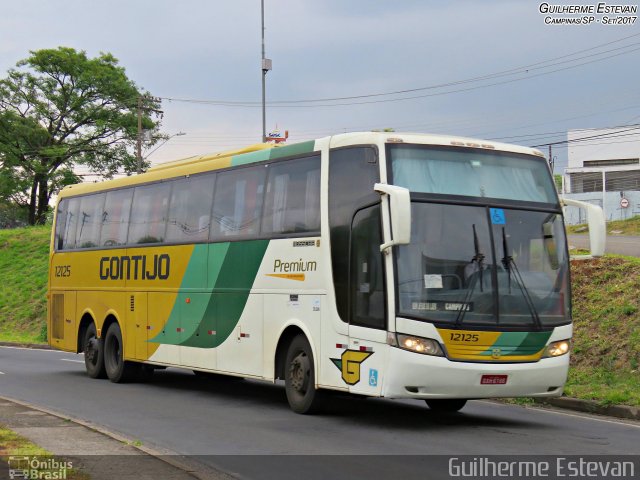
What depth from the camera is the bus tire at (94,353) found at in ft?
64.5

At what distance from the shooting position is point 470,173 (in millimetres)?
12367

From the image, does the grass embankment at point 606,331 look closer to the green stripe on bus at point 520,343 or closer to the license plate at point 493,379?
the green stripe on bus at point 520,343

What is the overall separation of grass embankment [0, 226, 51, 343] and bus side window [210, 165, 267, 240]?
21.4m

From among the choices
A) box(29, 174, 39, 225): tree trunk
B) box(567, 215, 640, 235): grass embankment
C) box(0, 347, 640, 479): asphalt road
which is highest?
box(29, 174, 39, 225): tree trunk

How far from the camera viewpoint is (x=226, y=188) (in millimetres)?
15766

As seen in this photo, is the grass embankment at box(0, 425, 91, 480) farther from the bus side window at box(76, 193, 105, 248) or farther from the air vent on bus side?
the air vent on bus side

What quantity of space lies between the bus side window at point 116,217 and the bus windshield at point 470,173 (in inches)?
328

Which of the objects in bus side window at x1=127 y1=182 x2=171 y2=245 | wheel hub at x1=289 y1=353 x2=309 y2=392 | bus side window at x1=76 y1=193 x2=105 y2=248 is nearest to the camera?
wheel hub at x1=289 y1=353 x2=309 y2=392

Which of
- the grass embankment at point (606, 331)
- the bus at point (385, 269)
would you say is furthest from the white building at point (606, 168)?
the bus at point (385, 269)

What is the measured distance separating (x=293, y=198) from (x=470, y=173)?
2693 millimetres

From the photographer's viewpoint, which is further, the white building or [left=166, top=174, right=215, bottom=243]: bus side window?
the white building

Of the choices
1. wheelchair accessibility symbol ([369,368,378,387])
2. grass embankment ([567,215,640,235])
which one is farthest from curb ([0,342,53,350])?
grass embankment ([567,215,640,235])

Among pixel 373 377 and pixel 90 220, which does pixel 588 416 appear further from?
pixel 90 220

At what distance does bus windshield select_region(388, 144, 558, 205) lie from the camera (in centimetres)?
1209
